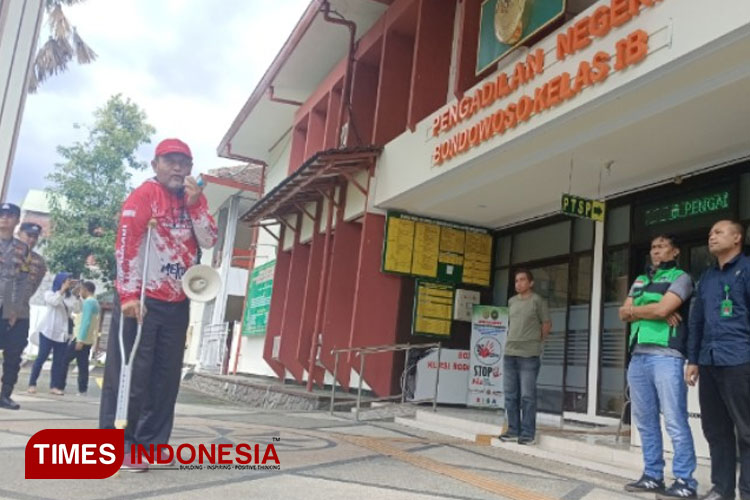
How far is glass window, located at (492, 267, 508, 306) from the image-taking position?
423 inches

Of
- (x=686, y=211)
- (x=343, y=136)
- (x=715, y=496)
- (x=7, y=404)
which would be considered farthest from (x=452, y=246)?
(x=715, y=496)

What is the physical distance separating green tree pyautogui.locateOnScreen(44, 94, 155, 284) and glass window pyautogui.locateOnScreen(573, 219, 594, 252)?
768 inches

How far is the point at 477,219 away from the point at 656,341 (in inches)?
250

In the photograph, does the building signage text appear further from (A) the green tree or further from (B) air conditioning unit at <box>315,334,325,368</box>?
(A) the green tree

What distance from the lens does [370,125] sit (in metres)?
12.7

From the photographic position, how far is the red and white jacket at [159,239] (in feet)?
12.3

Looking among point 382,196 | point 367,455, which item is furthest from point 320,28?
point 367,455

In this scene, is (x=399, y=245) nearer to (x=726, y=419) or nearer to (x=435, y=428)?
(x=435, y=428)

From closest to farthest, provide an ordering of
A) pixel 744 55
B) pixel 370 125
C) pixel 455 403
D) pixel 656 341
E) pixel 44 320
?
1. pixel 656 341
2. pixel 744 55
3. pixel 44 320
4. pixel 455 403
5. pixel 370 125

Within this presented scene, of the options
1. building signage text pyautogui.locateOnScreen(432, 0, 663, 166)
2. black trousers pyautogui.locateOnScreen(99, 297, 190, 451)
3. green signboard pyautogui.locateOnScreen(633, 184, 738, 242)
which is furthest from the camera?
green signboard pyautogui.locateOnScreen(633, 184, 738, 242)

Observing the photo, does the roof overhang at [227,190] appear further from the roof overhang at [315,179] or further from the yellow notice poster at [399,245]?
the yellow notice poster at [399,245]

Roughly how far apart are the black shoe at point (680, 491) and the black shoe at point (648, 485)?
136 millimetres

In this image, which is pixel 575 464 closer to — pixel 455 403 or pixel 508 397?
pixel 508 397

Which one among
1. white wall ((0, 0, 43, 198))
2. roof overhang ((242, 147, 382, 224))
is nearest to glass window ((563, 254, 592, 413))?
roof overhang ((242, 147, 382, 224))
